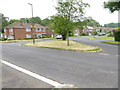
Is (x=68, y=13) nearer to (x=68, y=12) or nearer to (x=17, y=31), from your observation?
(x=68, y=12)

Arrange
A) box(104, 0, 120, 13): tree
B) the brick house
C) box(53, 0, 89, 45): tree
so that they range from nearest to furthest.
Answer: box(53, 0, 89, 45): tree, box(104, 0, 120, 13): tree, the brick house

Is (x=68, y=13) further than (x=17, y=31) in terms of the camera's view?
No

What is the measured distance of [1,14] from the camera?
213 ft

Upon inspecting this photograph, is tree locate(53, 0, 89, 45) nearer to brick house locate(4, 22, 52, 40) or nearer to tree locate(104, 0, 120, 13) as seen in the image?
tree locate(104, 0, 120, 13)

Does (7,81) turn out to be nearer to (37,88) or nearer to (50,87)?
(37,88)

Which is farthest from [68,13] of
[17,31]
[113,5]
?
[17,31]

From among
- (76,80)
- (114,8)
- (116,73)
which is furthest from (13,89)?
(114,8)

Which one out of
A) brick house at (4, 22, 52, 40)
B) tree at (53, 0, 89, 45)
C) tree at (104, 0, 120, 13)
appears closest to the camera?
tree at (53, 0, 89, 45)

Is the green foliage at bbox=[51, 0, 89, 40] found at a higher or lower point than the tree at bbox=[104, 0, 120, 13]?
lower

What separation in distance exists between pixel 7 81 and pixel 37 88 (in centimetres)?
173

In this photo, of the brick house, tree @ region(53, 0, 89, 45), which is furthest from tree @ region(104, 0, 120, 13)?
the brick house

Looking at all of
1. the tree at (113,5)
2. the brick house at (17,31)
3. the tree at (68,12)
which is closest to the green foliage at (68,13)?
the tree at (68,12)

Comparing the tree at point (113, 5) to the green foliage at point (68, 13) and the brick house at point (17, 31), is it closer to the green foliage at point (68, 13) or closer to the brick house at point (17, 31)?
the green foliage at point (68, 13)

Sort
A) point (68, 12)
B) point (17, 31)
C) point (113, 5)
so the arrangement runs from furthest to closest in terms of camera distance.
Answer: point (17, 31) → point (113, 5) → point (68, 12)
